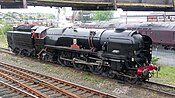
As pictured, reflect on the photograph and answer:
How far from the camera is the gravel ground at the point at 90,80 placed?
36.9 feet

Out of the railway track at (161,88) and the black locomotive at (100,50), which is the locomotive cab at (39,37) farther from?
the railway track at (161,88)

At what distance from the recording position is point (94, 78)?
13.7 metres

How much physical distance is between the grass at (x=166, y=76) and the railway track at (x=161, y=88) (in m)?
1.52

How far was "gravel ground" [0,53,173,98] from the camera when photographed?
1125 cm

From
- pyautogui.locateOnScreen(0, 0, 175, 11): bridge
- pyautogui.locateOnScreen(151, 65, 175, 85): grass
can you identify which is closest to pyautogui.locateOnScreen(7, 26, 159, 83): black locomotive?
pyautogui.locateOnScreen(0, 0, 175, 11): bridge

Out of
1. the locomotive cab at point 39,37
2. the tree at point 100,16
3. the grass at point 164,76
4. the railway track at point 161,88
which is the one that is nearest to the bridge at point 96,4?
the locomotive cab at point 39,37

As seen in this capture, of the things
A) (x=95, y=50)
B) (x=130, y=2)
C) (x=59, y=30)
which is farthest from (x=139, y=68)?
(x=59, y=30)

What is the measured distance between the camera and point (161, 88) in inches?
476

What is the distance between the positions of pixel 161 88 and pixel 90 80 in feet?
12.2

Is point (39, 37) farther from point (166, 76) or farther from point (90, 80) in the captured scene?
point (166, 76)

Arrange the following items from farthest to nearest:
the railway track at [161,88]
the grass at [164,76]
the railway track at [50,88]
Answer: the grass at [164,76], the railway track at [161,88], the railway track at [50,88]

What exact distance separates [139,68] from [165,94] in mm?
1933

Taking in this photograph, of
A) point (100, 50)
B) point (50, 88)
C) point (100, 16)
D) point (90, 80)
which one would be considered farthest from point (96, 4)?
point (100, 16)

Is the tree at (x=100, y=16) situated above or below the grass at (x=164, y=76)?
above
